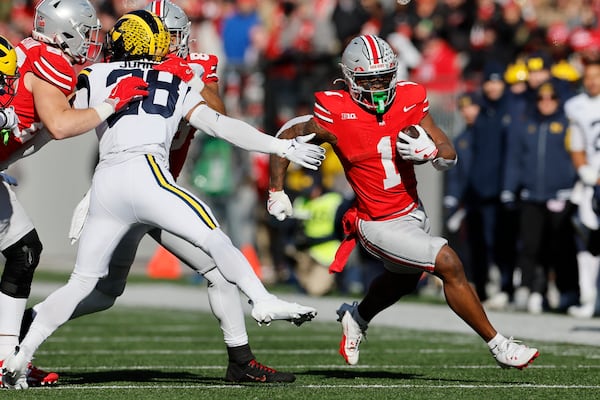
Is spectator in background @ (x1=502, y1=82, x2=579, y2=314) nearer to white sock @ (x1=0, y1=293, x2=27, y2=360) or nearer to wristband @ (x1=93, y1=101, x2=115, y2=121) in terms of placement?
white sock @ (x1=0, y1=293, x2=27, y2=360)

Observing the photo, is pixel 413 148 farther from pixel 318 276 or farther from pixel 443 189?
pixel 443 189

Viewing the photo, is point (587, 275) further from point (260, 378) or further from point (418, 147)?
point (260, 378)

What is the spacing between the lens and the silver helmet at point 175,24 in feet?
24.6

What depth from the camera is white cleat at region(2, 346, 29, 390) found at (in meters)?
6.60

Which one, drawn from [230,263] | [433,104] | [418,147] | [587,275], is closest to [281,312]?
[230,263]

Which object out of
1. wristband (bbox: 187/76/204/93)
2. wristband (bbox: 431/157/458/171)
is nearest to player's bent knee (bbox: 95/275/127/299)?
wristband (bbox: 187/76/204/93)

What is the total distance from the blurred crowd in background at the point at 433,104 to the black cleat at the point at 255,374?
2841 mm

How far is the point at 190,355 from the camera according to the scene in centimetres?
895

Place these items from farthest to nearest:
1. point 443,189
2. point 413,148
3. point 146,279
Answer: point 146,279
point 443,189
point 413,148

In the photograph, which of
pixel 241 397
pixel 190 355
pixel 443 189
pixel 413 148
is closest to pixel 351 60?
pixel 413 148

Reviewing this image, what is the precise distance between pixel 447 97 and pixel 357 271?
214 cm

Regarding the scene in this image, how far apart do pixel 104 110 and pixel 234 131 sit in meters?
0.65

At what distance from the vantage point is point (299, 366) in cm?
816

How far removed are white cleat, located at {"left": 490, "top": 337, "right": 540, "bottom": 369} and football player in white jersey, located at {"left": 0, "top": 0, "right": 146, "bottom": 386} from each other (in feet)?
7.35
